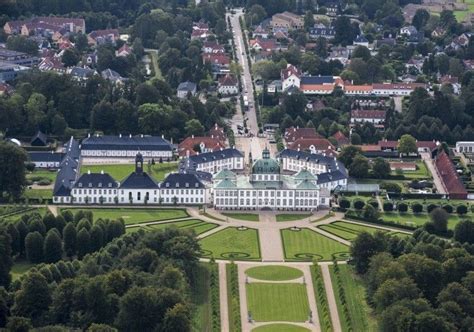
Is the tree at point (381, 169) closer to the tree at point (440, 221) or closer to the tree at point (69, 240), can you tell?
the tree at point (440, 221)

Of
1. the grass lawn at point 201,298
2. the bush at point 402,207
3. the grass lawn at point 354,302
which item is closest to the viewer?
the grass lawn at point 201,298

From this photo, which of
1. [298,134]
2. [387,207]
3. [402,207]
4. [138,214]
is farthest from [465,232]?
[298,134]

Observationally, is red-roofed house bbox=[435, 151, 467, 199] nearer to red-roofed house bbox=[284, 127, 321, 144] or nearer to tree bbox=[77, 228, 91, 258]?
red-roofed house bbox=[284, 127, 321, 144]

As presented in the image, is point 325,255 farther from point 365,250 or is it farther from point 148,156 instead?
point 148,156

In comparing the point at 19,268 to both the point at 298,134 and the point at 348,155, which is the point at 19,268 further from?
the point at 298,134

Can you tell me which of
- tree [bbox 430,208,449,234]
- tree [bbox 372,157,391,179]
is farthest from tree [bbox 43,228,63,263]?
tree [bbox 372,157,391,179]

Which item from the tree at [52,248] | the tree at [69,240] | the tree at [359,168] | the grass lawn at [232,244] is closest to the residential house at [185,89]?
the tree at [359,168]
